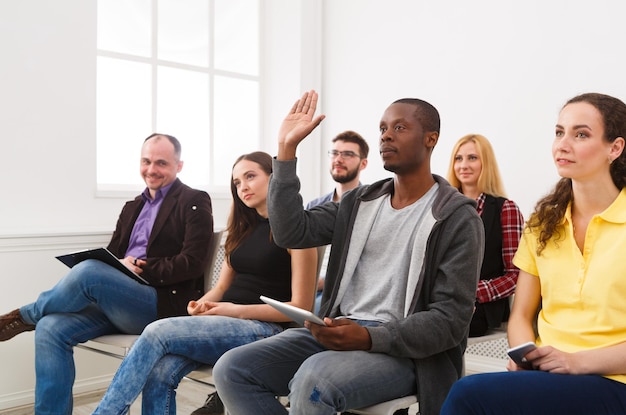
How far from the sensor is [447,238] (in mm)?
1886

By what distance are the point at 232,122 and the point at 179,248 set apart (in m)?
1.84

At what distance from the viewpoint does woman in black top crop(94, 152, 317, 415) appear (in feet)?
7.30

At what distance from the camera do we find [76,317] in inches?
111

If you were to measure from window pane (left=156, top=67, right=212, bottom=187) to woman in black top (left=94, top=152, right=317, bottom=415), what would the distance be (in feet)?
6.28

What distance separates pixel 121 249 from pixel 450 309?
75.0 inches

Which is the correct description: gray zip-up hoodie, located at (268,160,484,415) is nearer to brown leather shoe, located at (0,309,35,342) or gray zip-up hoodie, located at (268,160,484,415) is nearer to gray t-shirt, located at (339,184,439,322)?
gray t-shirt, located at (339,184,439,322)

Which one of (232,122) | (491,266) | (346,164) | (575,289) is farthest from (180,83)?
(575,289)

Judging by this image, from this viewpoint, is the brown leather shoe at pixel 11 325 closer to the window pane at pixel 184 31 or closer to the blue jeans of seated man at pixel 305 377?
the blue jeans of seated man at pixel 305 377

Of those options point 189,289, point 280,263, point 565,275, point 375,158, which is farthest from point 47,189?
point 565,275

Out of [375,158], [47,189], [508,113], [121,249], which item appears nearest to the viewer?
[121,249]

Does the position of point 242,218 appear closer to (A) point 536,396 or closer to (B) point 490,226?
(B) point 490,226

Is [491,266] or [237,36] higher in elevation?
[237,36]

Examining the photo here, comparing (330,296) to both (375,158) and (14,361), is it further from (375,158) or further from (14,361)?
(375,158)

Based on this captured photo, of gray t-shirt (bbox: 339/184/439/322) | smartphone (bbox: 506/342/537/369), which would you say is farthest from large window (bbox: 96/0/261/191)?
smartphone (bbox: 506/342/537/369)
